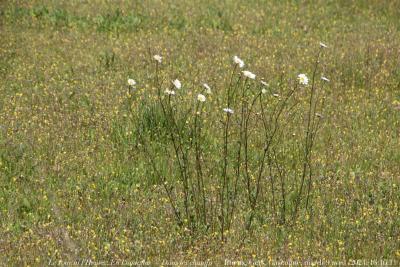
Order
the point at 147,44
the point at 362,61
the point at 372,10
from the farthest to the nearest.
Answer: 1. the point at 372,10
2. the point at 147,44
3. the point at 362,61

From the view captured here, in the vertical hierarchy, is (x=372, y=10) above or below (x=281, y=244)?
below

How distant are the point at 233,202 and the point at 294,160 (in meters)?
1.71

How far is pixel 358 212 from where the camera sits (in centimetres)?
728

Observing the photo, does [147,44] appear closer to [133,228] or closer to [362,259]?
[133,228]

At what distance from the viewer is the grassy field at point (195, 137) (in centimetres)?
670

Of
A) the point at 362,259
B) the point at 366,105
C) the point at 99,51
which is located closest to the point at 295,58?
the point at 366,105

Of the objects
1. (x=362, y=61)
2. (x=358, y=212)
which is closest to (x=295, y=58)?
Result: (x=362, y=61)

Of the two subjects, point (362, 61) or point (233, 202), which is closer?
point (233, 202)

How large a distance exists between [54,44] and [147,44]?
1580 mm

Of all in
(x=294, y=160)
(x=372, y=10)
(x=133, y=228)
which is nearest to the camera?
(x=133, y=228)

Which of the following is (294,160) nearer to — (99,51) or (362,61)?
(362,61)

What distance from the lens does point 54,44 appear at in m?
13.0

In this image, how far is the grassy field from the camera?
670 centimetres

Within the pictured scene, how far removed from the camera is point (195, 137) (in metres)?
6.92
